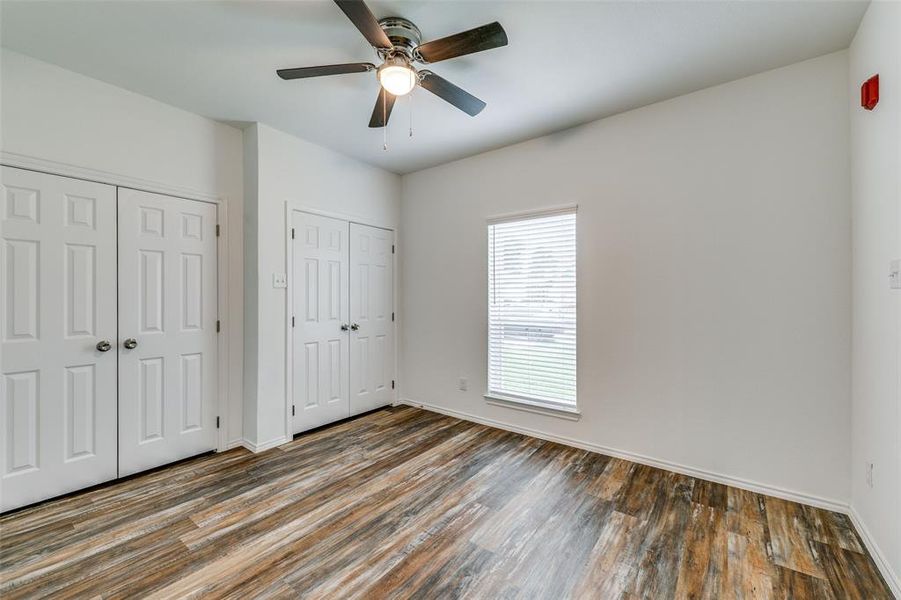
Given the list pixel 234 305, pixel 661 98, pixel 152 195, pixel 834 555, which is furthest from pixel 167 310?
pixel 834 555

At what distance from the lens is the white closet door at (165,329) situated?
2.65 meters

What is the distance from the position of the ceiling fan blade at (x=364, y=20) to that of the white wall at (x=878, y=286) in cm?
222

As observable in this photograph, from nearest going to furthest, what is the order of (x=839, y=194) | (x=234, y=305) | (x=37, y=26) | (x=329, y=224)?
1. (x=37, y=26)
2. (x=839, y=194)
3. (x=234, y=305)
4. (x=329, y=224)

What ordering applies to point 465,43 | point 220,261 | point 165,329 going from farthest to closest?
point 220,261 → point 165,329 → point 465,43

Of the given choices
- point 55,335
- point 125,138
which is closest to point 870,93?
point 125,138

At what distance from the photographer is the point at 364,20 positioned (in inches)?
65.2

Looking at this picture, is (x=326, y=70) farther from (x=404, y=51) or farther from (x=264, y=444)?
(x=264, y=444)

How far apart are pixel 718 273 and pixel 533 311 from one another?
142cm

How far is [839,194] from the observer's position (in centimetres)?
221

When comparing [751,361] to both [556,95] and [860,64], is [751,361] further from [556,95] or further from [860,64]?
[556,95]

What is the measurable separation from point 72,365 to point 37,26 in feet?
6.40

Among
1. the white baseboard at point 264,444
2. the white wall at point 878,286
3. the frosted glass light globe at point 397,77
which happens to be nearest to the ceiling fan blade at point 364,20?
the frosted glass light globe at point 397,77

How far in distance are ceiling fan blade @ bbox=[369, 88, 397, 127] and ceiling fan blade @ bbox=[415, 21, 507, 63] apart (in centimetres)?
37

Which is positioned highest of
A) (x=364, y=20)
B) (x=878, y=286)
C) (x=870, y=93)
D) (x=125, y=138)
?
(x=364, y=20)
